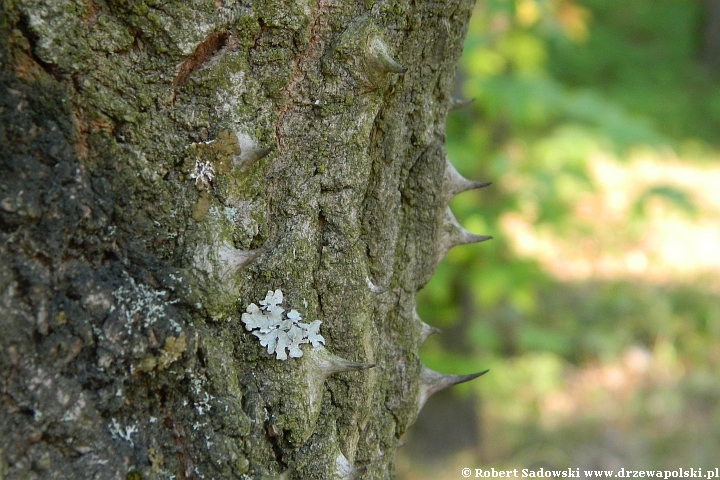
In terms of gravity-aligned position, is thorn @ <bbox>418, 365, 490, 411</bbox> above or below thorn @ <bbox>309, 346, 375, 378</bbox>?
above

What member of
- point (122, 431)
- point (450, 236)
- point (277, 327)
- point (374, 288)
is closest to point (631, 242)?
point (450, 236)

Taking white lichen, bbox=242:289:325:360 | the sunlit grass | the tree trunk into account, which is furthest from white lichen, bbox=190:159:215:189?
the sunlit grass

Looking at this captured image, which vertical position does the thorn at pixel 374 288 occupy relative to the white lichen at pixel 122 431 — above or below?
above

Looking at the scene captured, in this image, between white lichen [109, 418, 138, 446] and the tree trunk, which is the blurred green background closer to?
the tree trunk

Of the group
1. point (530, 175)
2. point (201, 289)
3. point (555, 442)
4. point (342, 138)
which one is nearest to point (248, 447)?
point (201, 289)

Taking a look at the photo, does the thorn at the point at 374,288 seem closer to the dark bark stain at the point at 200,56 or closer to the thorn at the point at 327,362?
the thorn at the point at 327,362

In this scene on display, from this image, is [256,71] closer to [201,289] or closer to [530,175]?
[201,289]

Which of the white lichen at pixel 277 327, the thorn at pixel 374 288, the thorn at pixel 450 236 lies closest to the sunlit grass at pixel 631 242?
the thorn at pixel 450 236
